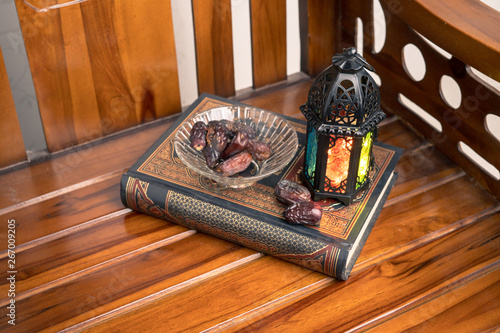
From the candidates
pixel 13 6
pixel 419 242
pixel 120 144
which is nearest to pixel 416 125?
pixel 419 242

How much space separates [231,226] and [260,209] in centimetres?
5

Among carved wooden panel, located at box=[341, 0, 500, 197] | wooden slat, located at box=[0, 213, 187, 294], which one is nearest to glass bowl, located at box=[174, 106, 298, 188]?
wooden slat, located at box=[0, 213, 187, 294]

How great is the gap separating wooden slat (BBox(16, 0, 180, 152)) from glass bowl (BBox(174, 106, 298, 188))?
0.16m

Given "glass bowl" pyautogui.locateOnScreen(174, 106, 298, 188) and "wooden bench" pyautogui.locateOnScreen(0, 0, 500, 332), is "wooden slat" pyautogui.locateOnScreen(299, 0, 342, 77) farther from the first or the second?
"glass bowl" pyautogui.locateOnScreen(174, 106, 298, 188)

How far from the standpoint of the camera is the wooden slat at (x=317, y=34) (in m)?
1.16

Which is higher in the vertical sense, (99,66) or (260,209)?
(99,66)

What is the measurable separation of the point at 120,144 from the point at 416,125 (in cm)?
54

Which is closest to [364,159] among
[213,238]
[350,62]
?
[350,62]

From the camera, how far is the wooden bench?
81cm

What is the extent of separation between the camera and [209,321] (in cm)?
79

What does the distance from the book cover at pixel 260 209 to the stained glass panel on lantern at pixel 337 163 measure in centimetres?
3

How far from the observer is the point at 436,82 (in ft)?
3.27

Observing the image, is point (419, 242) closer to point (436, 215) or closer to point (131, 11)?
point (436, 215)

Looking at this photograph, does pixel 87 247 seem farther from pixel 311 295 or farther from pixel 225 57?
pixel 225 57
